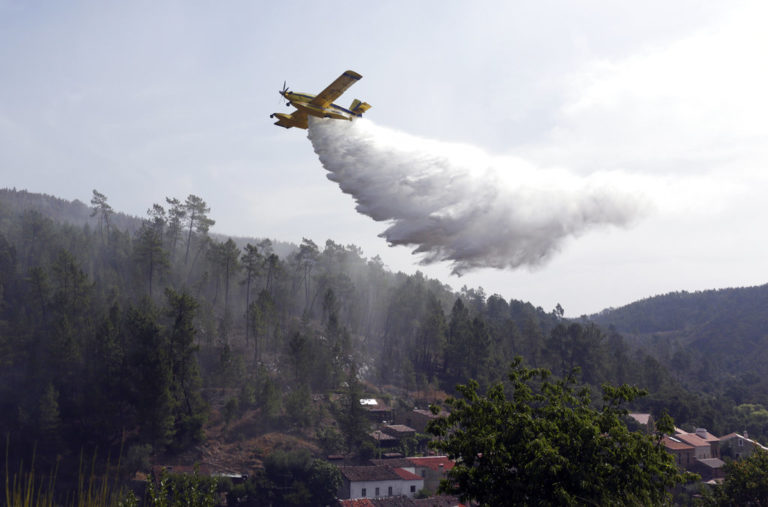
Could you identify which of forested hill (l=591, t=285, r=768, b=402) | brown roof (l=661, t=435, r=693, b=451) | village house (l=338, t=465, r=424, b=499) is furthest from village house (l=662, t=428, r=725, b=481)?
forested hill (l=591, t=285, r=768, b=402)

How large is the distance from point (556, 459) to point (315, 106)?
1881 cm

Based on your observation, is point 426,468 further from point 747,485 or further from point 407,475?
point 747,485

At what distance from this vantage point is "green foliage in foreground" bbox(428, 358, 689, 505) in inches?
542

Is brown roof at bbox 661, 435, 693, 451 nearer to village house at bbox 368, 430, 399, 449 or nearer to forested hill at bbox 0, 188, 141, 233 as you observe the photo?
village house at bbox 368, 430, 399, 449

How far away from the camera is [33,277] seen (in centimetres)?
5341

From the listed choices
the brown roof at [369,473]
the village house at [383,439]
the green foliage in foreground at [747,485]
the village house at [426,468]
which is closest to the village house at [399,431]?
the village house at [383,439]

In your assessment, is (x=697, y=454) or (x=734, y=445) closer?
(x=697, y=454)

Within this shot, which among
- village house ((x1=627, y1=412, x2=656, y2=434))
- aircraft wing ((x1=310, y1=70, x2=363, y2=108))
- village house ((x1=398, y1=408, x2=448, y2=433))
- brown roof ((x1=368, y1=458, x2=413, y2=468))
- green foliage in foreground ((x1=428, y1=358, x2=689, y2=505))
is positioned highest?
aircraft wing ((x1=310, y1=70, x2=363, y2=108))

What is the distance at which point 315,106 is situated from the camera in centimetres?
2625

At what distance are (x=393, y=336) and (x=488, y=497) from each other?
7213 centimetres

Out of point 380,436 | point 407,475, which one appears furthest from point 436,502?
point 380,436

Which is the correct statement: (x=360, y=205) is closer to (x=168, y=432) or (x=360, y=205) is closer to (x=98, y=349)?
(x=168, y=432)

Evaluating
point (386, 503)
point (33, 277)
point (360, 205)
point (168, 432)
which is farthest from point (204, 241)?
point (360, 205)

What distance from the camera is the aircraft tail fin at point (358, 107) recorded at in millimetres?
27673
